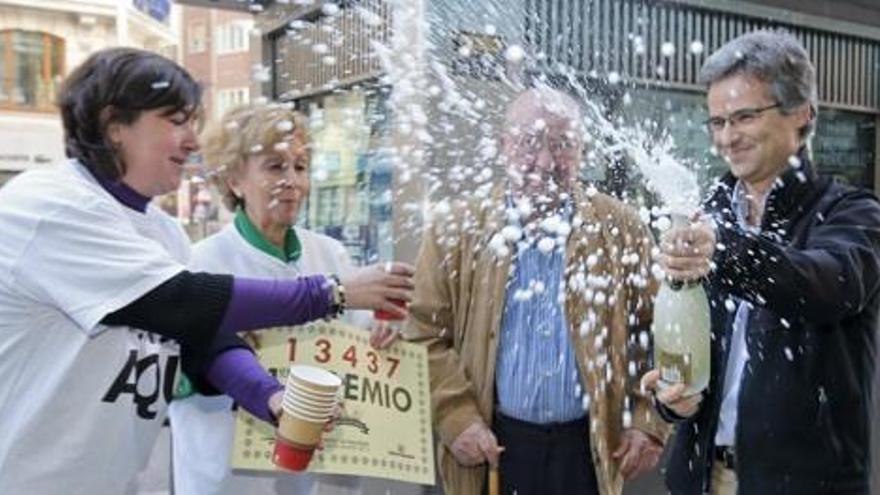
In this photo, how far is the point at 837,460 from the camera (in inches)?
89.8

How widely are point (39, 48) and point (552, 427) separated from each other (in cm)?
1579

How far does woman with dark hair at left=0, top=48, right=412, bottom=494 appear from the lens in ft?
6.05

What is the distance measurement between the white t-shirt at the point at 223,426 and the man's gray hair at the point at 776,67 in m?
1.19

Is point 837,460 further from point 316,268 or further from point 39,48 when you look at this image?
point 39,48

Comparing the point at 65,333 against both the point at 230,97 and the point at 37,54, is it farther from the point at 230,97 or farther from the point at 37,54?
the point at 37,54

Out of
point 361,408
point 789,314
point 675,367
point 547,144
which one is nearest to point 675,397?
point 675,367

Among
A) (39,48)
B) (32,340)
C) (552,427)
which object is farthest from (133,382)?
(39,48)

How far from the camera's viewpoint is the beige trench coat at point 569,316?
2793 mm

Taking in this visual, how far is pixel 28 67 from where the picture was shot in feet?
54.5

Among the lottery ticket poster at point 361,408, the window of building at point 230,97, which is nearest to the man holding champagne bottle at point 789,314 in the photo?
the lottery ticket poster at point 361,408

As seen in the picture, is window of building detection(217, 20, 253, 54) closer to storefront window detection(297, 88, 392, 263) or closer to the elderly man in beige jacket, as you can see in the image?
storefront window detection(297, 88, 392, 263)

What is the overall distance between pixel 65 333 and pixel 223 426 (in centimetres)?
72

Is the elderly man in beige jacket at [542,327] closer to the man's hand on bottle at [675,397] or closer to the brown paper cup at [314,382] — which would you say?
the man's hand on bottle at [675,397]

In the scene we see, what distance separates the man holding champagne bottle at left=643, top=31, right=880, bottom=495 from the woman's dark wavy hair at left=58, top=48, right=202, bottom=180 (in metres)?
1.29
